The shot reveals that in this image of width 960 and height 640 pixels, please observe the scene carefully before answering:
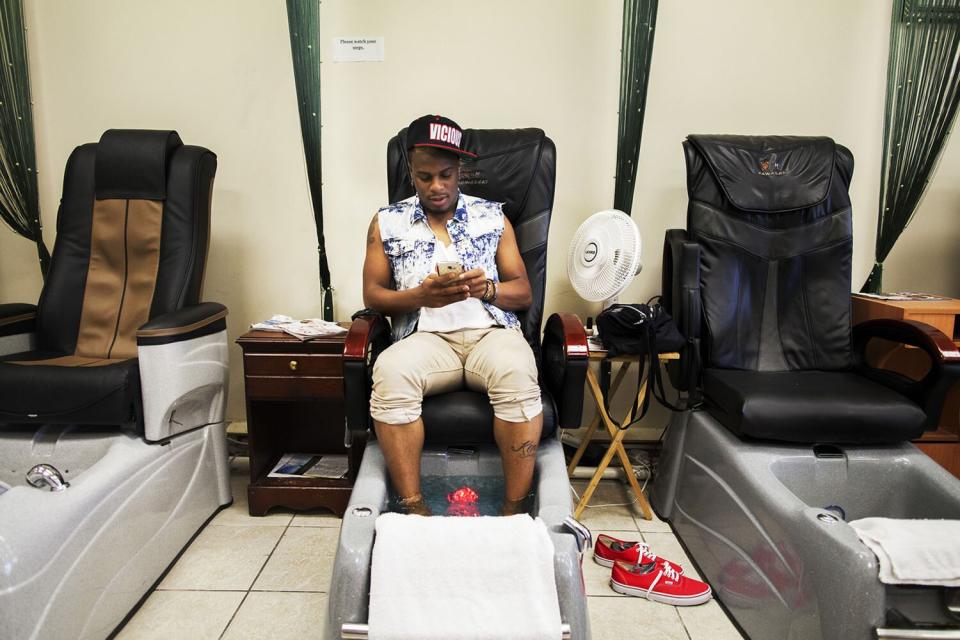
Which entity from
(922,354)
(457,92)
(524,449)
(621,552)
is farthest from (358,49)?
(922,354)

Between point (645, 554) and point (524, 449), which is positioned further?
point (645, 554)

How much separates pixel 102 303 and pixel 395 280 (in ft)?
3.87

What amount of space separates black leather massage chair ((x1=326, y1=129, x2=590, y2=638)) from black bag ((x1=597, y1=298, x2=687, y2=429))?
262mm

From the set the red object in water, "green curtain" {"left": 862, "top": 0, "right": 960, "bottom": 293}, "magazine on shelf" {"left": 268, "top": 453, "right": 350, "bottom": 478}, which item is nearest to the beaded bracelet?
the red object in water

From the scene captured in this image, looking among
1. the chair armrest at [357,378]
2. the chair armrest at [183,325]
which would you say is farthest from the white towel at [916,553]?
the chair armrest at [183,325]

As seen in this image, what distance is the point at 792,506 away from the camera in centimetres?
138

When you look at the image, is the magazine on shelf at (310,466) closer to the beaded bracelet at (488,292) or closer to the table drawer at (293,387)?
the table drawer at (293,387)

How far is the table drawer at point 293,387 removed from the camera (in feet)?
6.61

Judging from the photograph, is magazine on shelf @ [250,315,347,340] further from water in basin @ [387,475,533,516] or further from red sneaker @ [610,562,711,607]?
red sneaker @ [610,562,711,607]

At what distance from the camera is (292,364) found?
200 centimetres

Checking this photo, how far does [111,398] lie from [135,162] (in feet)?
3.12

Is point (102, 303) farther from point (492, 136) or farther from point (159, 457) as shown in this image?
point (492, 136)

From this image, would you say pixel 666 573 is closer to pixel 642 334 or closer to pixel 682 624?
pixel 682 624

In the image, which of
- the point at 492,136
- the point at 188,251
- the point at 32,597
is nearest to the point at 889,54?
the point at 492,136
